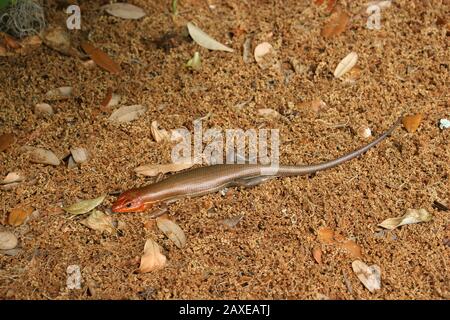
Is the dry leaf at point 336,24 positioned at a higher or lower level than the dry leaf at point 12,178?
higher

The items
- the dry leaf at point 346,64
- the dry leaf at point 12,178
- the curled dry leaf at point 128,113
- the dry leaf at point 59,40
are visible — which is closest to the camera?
the dry leaf at point 12,178

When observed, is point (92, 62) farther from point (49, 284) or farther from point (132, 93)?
point (49, 284)

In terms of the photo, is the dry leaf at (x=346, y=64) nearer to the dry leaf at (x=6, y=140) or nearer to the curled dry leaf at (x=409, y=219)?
the curled dry leaf at (x=409, y=219)

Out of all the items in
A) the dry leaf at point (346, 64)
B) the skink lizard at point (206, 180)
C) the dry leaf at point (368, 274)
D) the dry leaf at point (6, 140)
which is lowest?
the dry leaf at point (368, 274)

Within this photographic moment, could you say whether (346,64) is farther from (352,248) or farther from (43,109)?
(43,109)

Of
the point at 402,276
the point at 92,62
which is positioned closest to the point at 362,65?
the point at 402,276

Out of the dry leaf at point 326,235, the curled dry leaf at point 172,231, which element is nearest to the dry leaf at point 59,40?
the curled dry leaf at point 172,231

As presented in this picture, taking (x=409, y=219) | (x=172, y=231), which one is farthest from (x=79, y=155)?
(x=409, y=219)

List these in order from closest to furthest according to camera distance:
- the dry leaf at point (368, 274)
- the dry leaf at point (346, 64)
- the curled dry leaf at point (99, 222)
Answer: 1. the dry leaf at point (368, 274)
2. the curled dry leaf at point (99, 222)
3. the dry leaf at point (346, 64)
